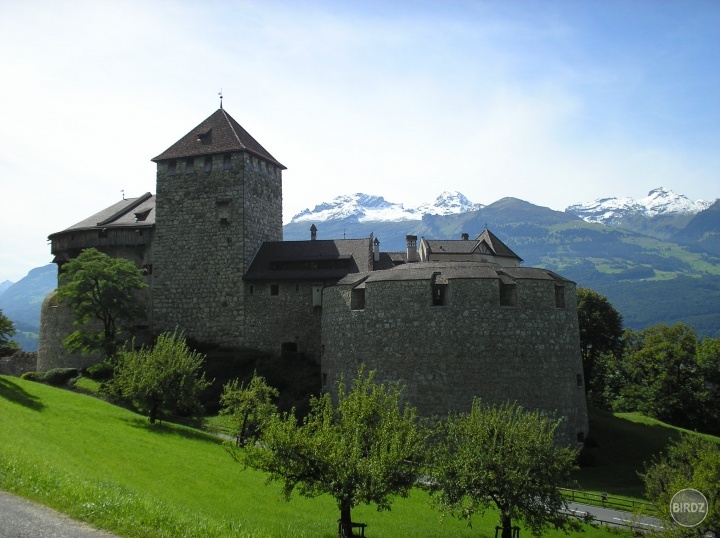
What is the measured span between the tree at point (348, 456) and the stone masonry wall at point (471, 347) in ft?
43.0

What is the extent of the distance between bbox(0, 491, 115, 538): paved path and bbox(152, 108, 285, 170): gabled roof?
3433cm

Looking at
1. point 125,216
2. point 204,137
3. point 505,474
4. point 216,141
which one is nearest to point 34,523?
point 505,474

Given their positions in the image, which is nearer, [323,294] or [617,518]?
[617,518]

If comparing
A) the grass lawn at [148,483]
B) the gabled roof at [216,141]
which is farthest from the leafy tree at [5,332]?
the gabled roof at [216,141]

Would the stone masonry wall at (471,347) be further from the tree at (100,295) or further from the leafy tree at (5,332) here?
the leafy tree at (5,332)

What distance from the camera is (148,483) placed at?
23.1 meters

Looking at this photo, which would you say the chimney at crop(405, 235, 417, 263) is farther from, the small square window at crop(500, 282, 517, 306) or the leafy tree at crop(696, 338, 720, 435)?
the leafy tree at crop(696, 338, 720, 435)

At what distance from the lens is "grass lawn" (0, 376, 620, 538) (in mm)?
16375

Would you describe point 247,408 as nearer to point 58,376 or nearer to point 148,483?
point 148,483

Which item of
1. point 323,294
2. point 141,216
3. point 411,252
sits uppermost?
point 141,216

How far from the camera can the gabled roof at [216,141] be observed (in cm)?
4775

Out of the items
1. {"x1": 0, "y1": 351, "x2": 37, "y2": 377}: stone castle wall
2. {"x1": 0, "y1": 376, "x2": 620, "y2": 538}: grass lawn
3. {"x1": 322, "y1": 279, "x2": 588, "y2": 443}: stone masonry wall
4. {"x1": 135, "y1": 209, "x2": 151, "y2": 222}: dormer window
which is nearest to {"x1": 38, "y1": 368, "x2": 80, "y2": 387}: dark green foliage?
{"x1": 0, "y1": 376, "x2": 620, "y2": 538}: grass lawn

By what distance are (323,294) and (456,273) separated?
897 cm

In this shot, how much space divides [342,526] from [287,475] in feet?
7.94
